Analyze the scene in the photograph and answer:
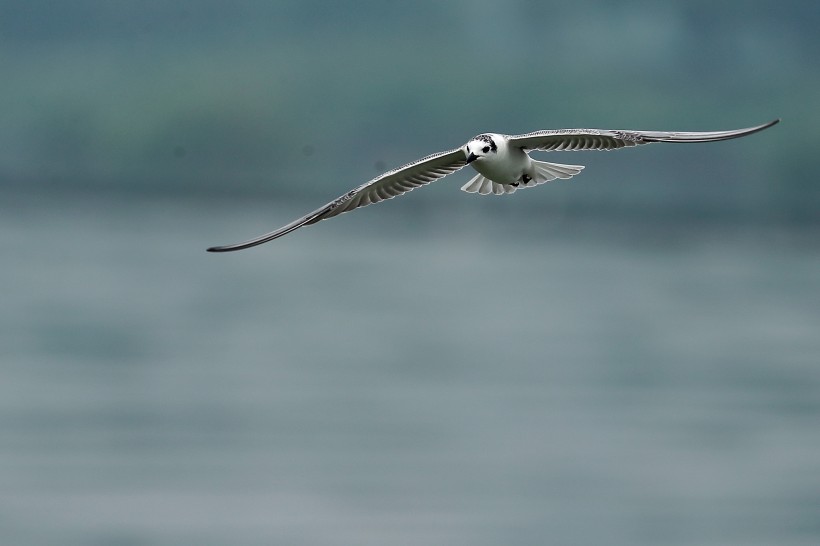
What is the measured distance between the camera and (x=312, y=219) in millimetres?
10172

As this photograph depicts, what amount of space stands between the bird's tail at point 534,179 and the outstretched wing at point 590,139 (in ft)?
1.13

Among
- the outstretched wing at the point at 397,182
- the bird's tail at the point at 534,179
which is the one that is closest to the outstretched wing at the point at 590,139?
the bird's tail at the point at 534,179

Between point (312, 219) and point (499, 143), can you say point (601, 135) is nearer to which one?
point (499, 143)

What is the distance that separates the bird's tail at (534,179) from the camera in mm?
10797

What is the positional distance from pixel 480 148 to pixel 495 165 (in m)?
0.34

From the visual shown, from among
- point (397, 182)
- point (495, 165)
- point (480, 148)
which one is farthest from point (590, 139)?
point (397, 182)

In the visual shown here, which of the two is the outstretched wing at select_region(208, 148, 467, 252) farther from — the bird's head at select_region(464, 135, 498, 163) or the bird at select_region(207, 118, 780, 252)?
the bird's head at select_region(464, 135, 498, 163)

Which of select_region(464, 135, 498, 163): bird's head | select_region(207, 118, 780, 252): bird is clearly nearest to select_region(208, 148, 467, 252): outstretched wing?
select_region(207, 118, 780, 252): bird

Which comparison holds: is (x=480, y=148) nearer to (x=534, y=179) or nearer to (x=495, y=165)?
(x=495, y=165)

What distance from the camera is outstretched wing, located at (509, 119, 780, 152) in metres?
9.69

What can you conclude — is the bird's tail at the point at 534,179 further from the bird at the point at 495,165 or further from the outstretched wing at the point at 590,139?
the outstretched wing at the point at 590,139

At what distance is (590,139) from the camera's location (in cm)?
1023

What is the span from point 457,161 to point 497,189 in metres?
0.58

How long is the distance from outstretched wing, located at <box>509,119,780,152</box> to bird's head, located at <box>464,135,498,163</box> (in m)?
0.22
